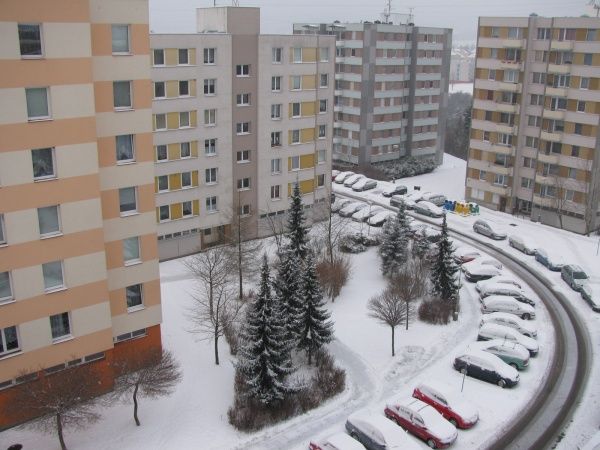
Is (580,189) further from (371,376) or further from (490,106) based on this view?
(371,376)

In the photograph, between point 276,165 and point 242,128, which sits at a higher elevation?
point 242,128

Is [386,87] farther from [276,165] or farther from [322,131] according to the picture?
[276,165]

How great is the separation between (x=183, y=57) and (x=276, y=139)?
11.0m

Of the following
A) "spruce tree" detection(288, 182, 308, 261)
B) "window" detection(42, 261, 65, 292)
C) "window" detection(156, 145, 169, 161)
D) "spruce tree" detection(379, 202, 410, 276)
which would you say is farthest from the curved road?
"window" detection(156, 145, 169, 161)

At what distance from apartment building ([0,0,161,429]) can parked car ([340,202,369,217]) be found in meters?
33.7

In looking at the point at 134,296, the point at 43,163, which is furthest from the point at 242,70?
the point at 43,163

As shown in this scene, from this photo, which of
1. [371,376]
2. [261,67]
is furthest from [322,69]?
[371,376]

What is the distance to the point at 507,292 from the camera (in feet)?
145

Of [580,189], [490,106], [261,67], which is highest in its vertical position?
[261,67]

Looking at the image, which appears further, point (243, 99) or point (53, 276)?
point (243, 99)

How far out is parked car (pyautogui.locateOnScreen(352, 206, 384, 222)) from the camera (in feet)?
201

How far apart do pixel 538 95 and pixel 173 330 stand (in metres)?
44.0

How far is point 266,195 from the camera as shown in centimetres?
5516

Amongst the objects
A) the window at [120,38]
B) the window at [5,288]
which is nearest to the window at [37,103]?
the window at [120,38]
